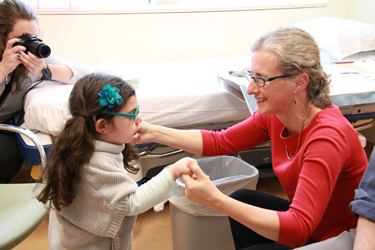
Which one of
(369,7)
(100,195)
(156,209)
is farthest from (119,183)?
(369,7)

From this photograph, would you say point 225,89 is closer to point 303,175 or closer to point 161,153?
point 161,153

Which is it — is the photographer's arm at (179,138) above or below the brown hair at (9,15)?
below

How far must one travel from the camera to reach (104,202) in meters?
1.06

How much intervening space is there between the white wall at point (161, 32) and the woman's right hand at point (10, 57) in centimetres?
89

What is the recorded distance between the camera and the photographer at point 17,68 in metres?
1.61

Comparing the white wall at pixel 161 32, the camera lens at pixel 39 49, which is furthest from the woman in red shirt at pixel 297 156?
the white wall at pixel 161 32

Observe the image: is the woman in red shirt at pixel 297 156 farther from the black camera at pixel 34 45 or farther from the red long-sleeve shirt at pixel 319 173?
the black camera at pixel 34 45

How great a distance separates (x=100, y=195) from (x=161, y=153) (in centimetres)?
99

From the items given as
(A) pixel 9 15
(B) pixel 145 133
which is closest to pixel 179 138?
(B) pixel 145 133

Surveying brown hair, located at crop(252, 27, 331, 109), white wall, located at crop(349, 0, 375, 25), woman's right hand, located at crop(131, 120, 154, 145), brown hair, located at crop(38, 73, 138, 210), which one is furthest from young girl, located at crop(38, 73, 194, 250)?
white wall, located at crop(349, 0, 375, 25)

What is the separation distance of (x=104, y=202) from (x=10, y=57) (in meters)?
0.86

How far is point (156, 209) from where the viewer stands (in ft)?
6.85

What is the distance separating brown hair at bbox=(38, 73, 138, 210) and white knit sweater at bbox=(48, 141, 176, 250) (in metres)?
0.03

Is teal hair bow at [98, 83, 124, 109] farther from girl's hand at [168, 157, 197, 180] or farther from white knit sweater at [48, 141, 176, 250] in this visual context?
girl's hand at [168, 157, 197, 180]
